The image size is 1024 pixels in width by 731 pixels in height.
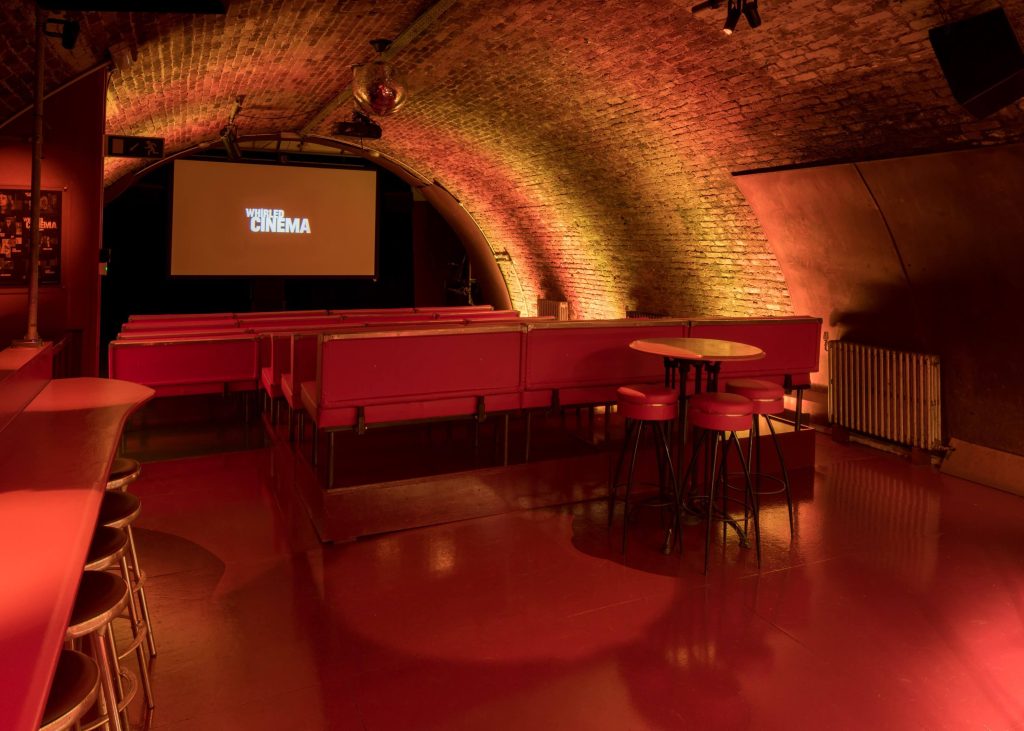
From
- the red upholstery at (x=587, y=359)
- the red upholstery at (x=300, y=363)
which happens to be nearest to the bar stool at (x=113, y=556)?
the red upholstery at (x=300, y=363)

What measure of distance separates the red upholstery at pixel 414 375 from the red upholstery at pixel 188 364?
1.89m

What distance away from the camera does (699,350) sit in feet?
13.6

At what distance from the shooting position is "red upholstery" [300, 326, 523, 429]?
13.9ft

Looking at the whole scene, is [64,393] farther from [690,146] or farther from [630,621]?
[690,146]

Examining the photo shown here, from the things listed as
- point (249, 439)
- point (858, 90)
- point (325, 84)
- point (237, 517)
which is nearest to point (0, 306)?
point (249, 439)

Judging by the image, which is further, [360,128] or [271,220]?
[271,220]

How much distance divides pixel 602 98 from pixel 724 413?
14.4ft

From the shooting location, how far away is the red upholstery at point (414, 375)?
4.25 meters

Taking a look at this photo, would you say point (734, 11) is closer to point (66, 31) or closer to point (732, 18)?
point (732, 18)

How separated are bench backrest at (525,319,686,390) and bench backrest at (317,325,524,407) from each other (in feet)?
0.43

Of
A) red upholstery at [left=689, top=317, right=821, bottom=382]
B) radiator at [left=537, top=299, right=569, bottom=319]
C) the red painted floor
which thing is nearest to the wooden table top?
red upholstery at [left=689, top=317, right=821, bottom=382]

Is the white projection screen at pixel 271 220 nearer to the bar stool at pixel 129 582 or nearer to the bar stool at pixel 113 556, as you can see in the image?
the bar stool at pixel 129 582

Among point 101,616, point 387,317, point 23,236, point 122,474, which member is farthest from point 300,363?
point 101,616

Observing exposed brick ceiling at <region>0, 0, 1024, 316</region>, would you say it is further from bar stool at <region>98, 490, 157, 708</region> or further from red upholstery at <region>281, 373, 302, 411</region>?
bar stool at <region>98, 490, 157, 708</region>
